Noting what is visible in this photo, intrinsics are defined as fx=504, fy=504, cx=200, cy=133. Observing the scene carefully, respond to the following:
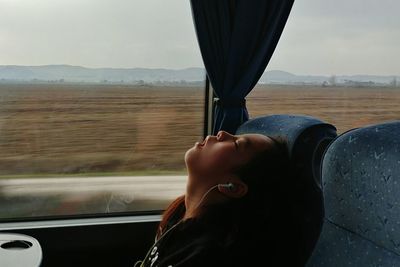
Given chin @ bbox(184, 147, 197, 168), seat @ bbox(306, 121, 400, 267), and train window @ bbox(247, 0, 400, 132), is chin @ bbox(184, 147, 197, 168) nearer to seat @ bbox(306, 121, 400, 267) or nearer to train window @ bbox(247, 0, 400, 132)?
seat @ bbox(306, 121, 400, 267)

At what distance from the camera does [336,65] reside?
2.78 metres

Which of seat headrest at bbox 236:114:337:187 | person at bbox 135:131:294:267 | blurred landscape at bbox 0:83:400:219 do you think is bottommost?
blurred landscape at bbox 0:83:400:219

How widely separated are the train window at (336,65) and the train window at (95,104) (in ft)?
1.50

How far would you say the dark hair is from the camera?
57.2 inches

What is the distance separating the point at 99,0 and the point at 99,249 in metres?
1.24

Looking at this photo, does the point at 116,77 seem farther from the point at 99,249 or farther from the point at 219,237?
the point at 219,237

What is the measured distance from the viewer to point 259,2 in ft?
8.17

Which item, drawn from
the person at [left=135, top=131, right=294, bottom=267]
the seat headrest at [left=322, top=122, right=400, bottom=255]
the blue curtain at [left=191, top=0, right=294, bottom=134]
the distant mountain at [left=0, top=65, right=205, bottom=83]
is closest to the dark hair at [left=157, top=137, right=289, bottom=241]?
the person at [left=135, top=131, right=294, bottom=267]

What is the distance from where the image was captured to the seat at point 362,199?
124 cm

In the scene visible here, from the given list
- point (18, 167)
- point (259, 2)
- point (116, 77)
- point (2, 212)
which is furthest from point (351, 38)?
point (2, 212)

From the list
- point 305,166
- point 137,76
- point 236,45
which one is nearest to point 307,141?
point 305,166

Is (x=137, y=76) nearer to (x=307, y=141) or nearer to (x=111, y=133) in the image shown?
(x=111, y=133)

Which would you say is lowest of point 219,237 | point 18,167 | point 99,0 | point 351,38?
point 18,167

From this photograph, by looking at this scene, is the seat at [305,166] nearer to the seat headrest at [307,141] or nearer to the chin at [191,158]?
the seat headrest at [307,141]
